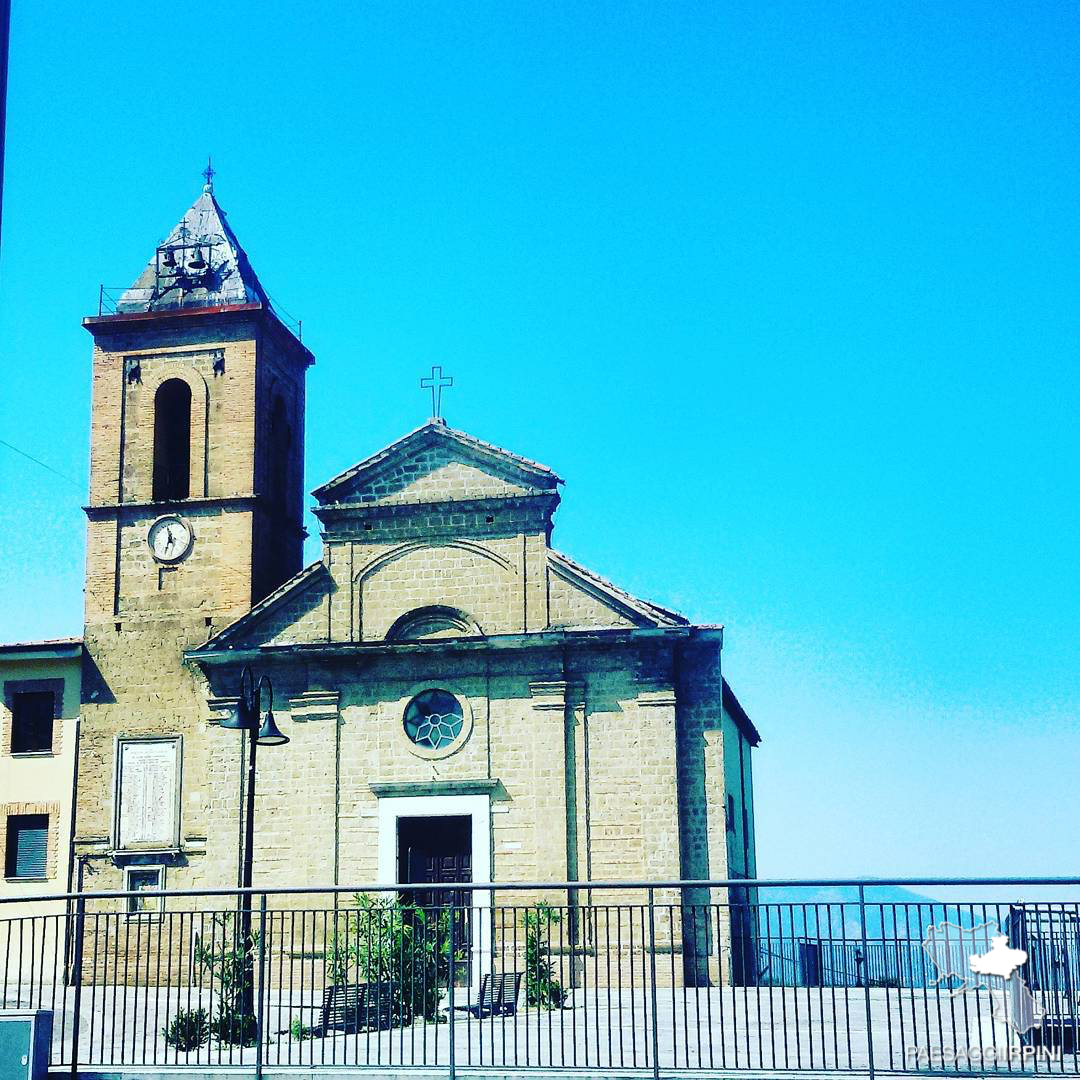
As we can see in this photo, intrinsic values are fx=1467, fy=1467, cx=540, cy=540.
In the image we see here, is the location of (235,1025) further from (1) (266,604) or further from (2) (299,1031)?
(1) (266,604)

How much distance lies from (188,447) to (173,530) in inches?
86.2

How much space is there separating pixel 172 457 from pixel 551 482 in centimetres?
870

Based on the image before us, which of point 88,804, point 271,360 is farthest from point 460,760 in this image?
point 271,360

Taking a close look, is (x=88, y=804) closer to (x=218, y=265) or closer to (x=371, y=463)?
(x=371, y=463)

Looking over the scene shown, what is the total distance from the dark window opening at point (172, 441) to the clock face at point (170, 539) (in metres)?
0.52

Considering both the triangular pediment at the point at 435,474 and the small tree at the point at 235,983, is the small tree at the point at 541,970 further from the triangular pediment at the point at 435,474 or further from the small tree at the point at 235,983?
the triangular pediment at the point at 435,474

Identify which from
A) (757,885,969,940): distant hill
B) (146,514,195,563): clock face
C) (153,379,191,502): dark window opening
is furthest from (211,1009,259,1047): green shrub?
(153,379,191,502): dark window opening

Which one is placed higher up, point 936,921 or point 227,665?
point 227,665

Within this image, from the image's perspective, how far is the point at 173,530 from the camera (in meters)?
30.2

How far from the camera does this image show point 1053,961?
1229 centimetres

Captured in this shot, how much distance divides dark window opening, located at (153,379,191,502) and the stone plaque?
517cm

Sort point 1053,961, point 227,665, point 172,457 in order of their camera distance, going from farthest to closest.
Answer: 1. point 172,457
2. point 227,665
3. point 1053,961

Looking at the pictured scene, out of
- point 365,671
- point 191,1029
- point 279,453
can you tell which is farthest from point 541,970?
point 279,453

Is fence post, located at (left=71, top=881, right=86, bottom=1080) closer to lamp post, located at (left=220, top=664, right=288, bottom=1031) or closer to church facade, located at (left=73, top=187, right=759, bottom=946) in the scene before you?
lamp post, located at (left=220, top=664, right=288, bottom=1031)
